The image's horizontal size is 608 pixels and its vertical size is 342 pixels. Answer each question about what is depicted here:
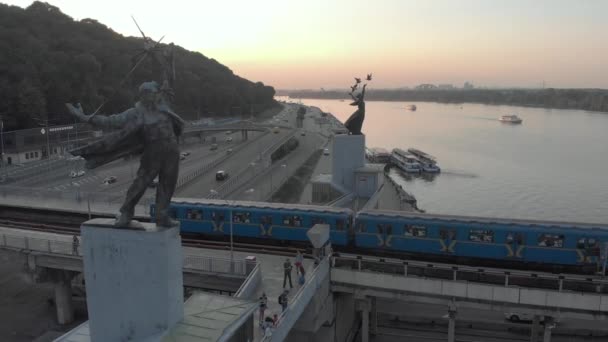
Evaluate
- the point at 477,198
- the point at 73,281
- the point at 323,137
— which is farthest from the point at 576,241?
the point at 323,137

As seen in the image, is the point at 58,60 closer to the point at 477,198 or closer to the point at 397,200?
the point at 397,200

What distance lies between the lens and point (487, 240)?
23438 millimetres

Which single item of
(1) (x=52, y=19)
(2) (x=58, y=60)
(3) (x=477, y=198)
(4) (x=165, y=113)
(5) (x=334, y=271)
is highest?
(1) (x=52, y=19)

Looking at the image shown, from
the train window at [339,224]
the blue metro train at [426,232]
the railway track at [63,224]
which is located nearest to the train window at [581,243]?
the blue metro train at [426,232]

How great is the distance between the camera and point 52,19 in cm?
9006

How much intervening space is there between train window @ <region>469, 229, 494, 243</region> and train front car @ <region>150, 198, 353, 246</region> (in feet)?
20.6

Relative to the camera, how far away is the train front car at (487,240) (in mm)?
22344

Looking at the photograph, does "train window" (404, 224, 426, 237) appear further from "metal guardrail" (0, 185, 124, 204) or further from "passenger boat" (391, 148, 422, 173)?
"passenger boat" (391, 148, 422, 173)

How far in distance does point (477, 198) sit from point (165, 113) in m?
56.3

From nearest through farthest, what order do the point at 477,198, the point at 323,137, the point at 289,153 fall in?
1. the point at 477,198
2. the point at 289,153
3. the point at 323,137

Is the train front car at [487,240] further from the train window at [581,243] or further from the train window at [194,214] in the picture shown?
the train window at [194,214]

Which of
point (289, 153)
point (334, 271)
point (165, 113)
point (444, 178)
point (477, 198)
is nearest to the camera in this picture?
point (165, 113)

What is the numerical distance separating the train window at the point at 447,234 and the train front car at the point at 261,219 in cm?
483

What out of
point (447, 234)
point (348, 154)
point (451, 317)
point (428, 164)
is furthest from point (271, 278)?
point (428, 164)
